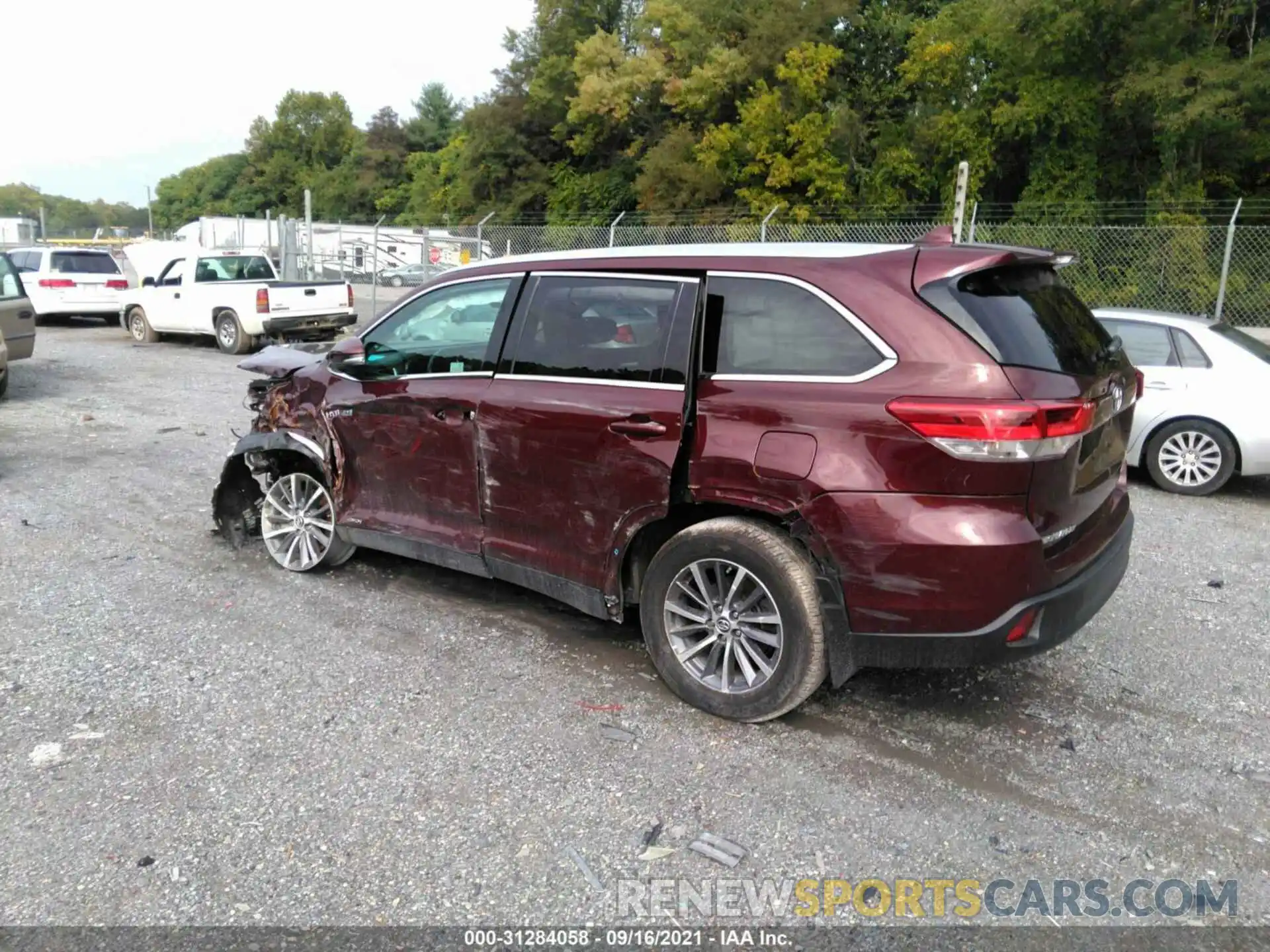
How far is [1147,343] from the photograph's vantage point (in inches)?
304

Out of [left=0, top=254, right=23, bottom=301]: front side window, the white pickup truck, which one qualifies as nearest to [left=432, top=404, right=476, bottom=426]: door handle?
[left=0, top=254, right=23, bottom=301]: front side window

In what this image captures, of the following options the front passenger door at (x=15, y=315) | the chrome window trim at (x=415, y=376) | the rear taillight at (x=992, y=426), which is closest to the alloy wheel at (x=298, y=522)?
the chrome window trim at (x=415, y=376)

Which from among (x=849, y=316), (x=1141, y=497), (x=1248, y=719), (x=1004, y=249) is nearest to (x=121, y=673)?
(x=849, y=316)

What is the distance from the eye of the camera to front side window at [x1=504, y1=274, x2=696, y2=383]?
12.6 ft

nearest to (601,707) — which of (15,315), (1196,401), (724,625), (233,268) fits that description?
(724,625)

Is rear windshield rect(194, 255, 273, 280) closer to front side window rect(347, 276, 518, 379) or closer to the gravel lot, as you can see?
the gravel lot

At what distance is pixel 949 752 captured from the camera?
140 inches

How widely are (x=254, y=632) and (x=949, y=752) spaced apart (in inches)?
Result: 127

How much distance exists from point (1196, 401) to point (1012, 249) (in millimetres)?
4860

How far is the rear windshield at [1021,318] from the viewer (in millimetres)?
3270

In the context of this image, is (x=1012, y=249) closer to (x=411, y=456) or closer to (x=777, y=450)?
(x=777, y=450)

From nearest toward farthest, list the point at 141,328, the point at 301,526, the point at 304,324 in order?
the point at 301,526
the point at 304,324
the point at 141,328

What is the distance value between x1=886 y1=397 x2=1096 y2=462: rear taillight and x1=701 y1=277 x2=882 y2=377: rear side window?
0.28 metres

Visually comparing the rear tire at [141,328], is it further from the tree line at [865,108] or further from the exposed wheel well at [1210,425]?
the exposed wheel well at [1210,425]
